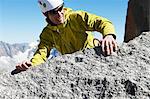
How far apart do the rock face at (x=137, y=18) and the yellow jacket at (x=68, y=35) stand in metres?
4.44

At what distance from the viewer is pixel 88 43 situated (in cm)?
612

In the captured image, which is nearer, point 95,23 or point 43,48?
point 95,23

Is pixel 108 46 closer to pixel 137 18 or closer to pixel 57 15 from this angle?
pixel 57 15

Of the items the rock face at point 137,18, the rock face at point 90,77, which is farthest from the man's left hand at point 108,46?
the rock face at point 137,18

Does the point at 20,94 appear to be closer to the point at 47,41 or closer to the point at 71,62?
the point at 71,62

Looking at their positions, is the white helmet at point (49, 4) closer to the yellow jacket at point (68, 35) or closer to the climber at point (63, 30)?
the climber at point (63, 30)

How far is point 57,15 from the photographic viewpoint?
250 inches

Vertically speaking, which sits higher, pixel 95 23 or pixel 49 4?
pixel 49 4

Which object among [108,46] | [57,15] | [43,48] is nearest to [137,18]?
[57,15]

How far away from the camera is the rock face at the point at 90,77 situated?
3518 millimetres

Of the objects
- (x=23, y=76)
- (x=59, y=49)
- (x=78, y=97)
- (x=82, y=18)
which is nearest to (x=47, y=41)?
(x=59, y=49)

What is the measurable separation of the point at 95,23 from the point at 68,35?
3.24ft

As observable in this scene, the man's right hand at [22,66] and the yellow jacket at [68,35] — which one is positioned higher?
the yellow jacket at [68,35]

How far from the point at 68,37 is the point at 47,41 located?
35 cm
